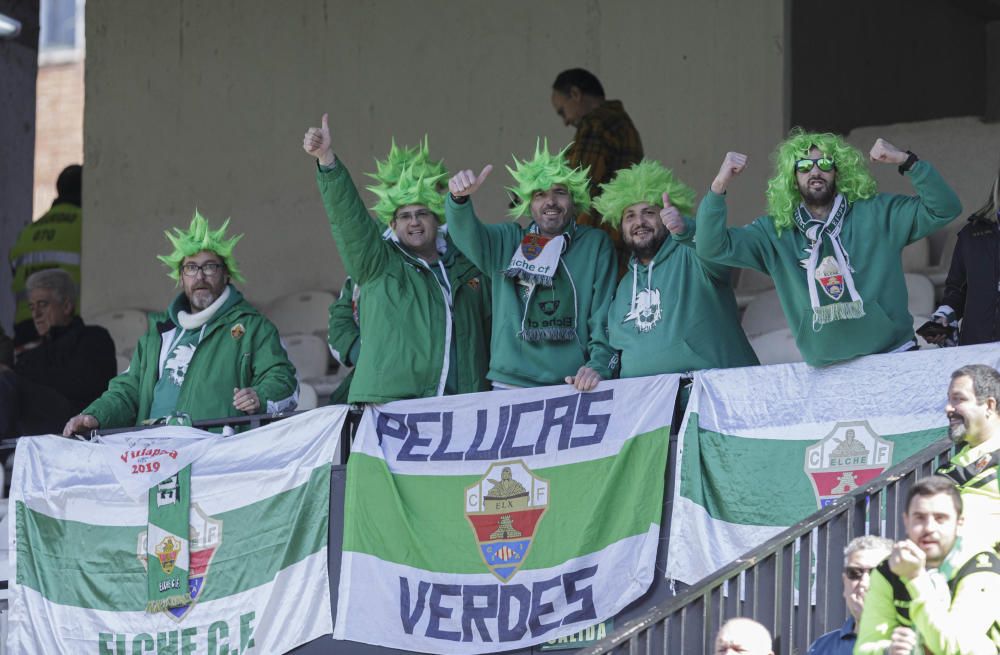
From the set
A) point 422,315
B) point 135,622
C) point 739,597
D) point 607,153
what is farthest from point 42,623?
point 739,597

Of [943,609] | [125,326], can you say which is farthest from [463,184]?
[125,326]

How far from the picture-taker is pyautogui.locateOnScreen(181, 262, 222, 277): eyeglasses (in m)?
9.11

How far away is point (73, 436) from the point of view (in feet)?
29.6

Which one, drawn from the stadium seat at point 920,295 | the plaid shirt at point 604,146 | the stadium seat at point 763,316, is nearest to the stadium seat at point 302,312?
the plaid shirt at point 604,146

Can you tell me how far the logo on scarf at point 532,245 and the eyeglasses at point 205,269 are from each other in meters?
1.86

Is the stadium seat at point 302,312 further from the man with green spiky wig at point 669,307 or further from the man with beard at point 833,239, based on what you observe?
the man with beard at point 833,239

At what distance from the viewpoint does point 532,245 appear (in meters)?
8.06

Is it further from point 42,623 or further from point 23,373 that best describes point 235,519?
point 23,373

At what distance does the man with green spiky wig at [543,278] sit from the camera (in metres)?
7.89

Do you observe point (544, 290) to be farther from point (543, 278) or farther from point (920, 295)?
point (920, 295)

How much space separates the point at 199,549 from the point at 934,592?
4.43 m

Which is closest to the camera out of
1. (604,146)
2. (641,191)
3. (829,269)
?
(829,269)

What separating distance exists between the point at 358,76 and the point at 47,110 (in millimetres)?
22352

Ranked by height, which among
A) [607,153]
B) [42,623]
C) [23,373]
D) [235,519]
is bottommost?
[42,623]
